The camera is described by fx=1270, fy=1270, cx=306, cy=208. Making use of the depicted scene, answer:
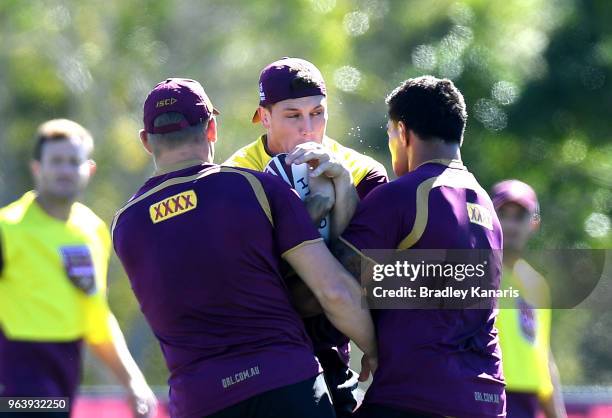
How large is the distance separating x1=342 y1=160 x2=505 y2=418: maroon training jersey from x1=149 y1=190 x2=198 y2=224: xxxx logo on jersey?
59 cm

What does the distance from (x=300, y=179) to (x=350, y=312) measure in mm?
587

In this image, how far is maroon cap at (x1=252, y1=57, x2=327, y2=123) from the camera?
532 centimetres

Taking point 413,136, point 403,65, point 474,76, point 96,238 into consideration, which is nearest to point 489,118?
point 474,76

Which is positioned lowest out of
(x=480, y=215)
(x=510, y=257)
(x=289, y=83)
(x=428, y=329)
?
(x=510, y=257)

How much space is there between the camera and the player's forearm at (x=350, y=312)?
15.1 feet

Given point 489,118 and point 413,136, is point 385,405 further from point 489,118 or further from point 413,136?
point 489,118

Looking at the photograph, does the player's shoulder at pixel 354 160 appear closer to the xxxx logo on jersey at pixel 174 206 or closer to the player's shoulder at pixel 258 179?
the player's shoulder at pixel 258 179

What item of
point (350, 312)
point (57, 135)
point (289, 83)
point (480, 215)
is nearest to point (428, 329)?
point (350, 312)

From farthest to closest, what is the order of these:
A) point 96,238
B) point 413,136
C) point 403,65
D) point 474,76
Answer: point 403,65
point 474,76
point 96,238
point 413,136

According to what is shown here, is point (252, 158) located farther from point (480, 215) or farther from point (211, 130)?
point (480, 215)

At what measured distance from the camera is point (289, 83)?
5.33 m

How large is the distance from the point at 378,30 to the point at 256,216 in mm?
15773

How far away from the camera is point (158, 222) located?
4.71 metres

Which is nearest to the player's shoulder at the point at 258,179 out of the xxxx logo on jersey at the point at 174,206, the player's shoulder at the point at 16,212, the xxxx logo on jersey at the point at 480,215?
the xxxx logo on jersey at the point at 174,206
